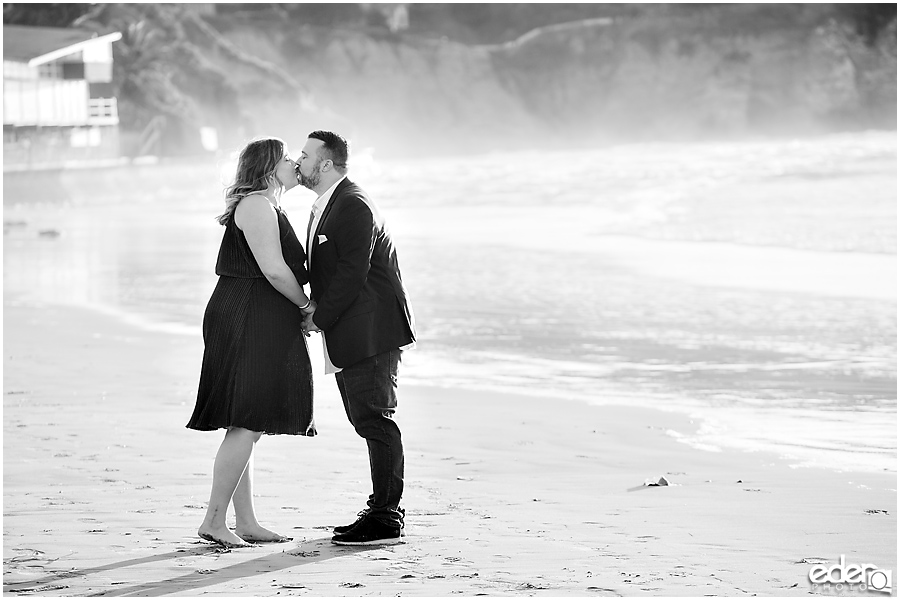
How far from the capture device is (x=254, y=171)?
Answer: 4.22m

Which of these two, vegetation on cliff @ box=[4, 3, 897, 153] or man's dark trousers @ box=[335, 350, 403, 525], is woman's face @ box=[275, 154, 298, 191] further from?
vegetation on cliff @ box=[4, 3, 897, 153]

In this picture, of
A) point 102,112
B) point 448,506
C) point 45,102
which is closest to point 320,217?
point 448,506

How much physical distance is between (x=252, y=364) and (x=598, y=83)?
127 metres

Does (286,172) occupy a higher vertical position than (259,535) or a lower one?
higher

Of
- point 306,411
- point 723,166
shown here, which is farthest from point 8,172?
point 306,411

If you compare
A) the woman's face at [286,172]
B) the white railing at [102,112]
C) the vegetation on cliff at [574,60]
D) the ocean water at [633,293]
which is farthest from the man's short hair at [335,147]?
the vegetation on cliff at [574,60]

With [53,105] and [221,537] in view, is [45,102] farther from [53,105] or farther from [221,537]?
[221,537]

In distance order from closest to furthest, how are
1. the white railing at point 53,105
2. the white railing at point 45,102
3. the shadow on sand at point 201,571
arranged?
the shadow on sand at point 201,571
the white railing at point 45,102
the white railing at point 53,105

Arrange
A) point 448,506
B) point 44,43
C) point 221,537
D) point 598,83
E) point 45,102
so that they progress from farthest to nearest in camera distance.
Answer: point 598,83, point 44,43, point 45,102, point 448,506, point 221,537

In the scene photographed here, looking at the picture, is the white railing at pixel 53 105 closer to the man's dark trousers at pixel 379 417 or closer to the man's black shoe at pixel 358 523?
the man's dark trousers at pixel 379 417

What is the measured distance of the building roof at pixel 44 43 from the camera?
42.1m

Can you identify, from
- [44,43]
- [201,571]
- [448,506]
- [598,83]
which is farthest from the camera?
[598,83]

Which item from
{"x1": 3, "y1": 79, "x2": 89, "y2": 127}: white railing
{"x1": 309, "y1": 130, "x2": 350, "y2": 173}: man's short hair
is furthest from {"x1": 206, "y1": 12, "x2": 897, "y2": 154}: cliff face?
{"x1": 309, "y1": 130, "x2": 350, "y2": 173}: man's short hair

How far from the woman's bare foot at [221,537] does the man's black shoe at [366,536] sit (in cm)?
34
